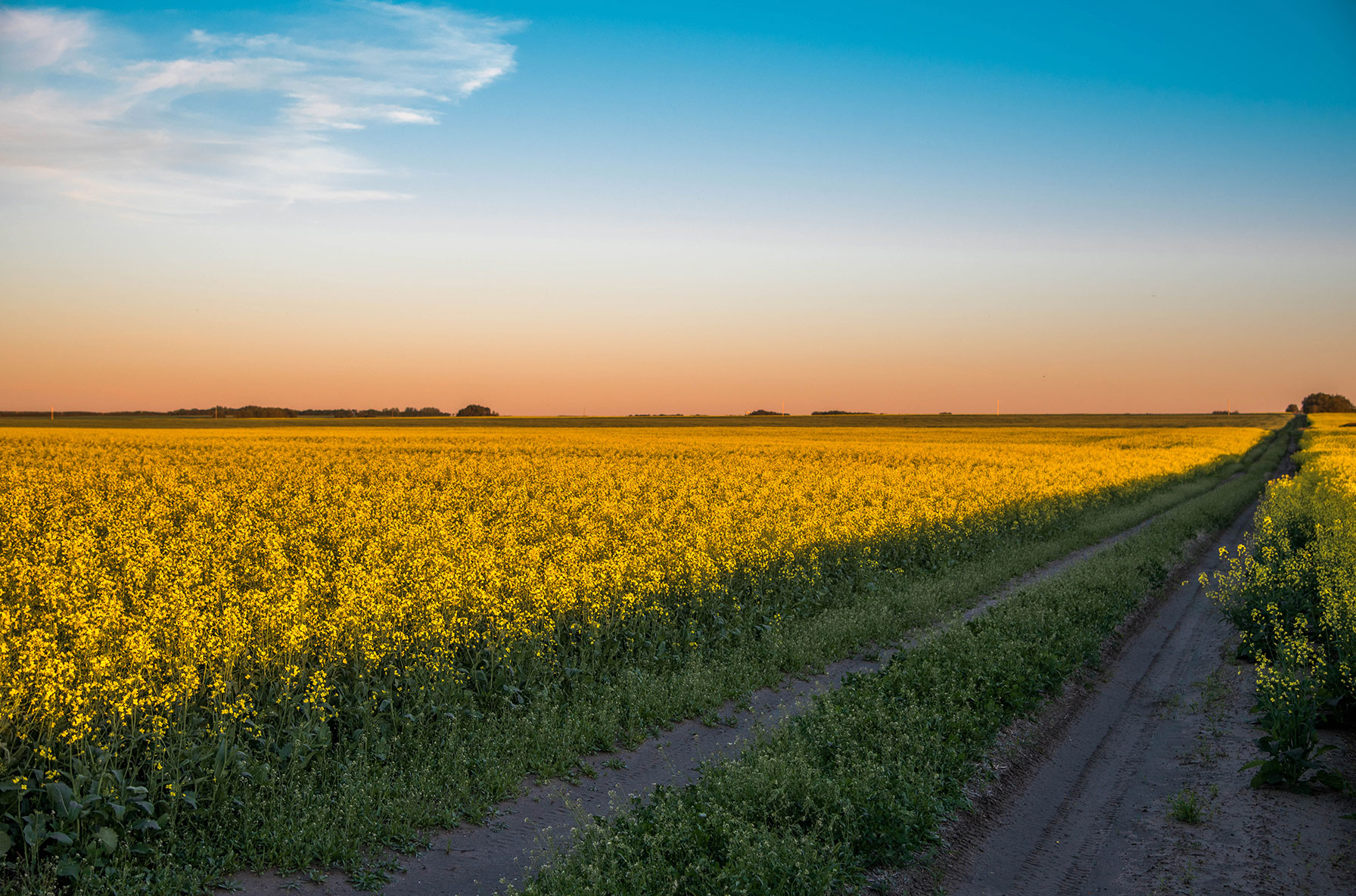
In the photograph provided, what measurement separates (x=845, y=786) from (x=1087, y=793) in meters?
2.48

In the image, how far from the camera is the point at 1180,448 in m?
54.9

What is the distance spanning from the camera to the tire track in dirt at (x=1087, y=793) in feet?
19.9

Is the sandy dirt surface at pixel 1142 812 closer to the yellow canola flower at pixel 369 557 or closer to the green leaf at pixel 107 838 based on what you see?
the yellow canola flower at pixel 369 557

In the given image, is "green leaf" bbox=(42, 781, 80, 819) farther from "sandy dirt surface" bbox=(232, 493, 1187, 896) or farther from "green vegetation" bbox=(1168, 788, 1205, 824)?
"green vegetation" bbox=(1168, 788, 1205, 824)

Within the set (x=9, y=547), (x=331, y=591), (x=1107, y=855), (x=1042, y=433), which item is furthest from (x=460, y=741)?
(x=1042, y=433)

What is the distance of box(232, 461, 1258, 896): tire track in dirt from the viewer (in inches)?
223

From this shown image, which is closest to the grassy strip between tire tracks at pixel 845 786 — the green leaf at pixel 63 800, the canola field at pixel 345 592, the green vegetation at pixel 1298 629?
the green vegetation at pixel 1298 629

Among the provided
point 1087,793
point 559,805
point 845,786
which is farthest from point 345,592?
point 1087,793

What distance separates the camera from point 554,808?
6.80 metres

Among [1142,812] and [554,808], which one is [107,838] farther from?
[1142,812]

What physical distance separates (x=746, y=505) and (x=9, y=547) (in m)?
14.9

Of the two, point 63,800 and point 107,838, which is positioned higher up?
point 63,800

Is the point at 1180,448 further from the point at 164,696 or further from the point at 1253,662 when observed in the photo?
the point at 164,696

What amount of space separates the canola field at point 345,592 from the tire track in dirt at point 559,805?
1336 millimetres
